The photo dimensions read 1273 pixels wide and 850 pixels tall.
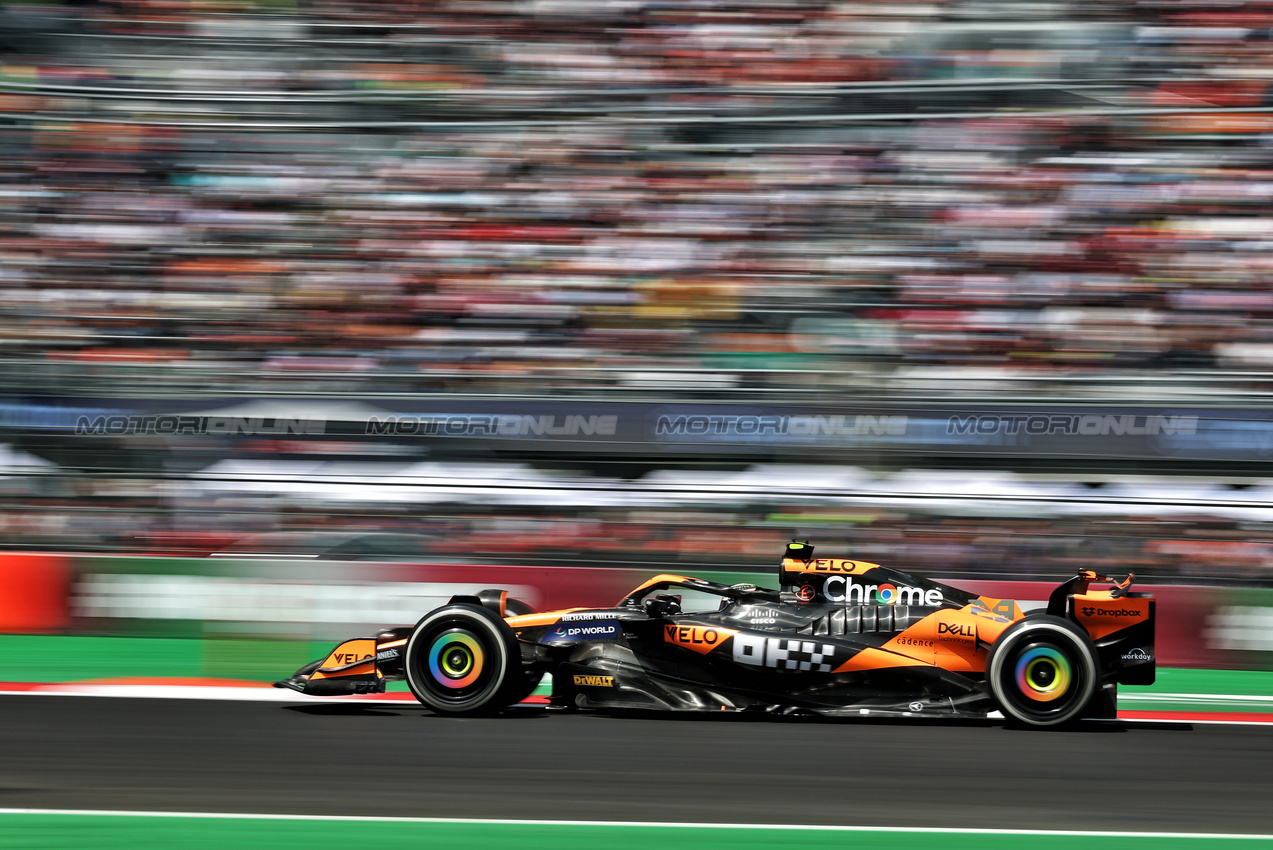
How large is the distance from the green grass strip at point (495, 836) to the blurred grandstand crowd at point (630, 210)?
18.1 feet

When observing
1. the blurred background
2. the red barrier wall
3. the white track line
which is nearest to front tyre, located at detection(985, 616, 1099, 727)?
the white track line

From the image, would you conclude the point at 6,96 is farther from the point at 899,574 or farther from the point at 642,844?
the point at 642,844

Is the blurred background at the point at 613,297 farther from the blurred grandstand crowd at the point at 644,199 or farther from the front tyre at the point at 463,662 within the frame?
the front tyre at the point at 463,662

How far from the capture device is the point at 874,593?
6.74 meters

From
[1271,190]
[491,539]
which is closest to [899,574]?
[491,539]

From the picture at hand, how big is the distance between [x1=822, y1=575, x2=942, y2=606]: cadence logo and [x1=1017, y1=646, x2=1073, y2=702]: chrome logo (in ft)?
1.68

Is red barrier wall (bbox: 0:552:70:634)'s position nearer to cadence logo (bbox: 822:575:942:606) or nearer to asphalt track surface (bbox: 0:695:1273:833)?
asphalt track surface (bbox: 0:695:1273:833)

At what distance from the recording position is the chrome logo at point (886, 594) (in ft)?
22.0

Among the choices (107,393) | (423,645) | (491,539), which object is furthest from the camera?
(107,393)

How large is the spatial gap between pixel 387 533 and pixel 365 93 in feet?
14.4

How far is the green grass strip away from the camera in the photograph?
4387mm

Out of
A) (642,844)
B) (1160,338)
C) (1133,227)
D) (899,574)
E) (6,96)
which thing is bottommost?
(642,844)

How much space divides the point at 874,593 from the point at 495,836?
9.23 feet

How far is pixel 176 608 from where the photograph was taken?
9.38m
